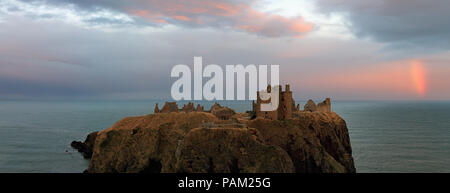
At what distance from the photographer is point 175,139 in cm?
7056

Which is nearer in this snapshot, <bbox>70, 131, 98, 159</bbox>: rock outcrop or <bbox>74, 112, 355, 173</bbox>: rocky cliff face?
<bbox>74, 112, 355, 173</bbox>: rocky cliff face

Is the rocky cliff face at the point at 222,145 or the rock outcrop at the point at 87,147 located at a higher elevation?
the rocky cliff face at the point at 222,145

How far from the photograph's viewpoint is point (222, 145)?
48938 mm

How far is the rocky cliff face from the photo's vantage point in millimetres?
48375

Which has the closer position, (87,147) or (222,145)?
(222,145)

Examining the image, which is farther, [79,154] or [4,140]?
[4,140]

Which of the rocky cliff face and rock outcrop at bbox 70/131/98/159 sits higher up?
the rocky cliff face

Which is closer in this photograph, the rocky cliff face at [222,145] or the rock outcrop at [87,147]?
the rocky cliff face at [222,145]

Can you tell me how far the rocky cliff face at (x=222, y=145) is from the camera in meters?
48.4

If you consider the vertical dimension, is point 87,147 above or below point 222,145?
below
